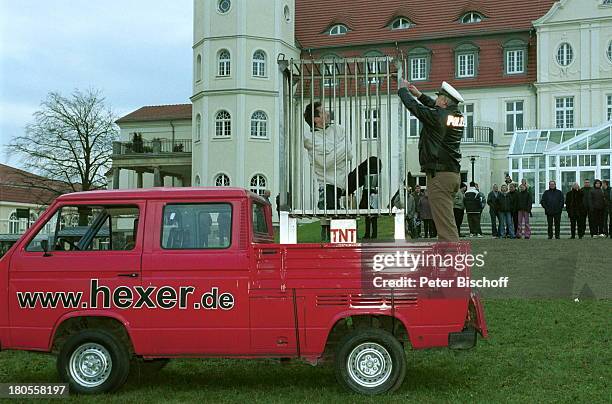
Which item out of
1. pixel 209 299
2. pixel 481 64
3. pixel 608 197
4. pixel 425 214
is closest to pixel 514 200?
pixel 608 197

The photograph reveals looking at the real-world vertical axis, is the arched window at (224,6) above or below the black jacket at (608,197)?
above

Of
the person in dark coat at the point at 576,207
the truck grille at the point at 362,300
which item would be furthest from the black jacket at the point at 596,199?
the truck grille at the point at 362,300

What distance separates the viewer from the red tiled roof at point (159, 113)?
58.0 m

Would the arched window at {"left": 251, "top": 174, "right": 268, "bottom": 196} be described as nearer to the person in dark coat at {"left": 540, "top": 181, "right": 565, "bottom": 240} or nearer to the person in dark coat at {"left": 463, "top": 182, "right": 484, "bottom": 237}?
the person in dark coat at {"left": 463, "top": 182, "right": 484, "bottom": 237}

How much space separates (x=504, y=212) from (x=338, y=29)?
2906 centimetres

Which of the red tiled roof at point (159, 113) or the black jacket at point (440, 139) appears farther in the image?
the red tiled roof at point (159, 113)

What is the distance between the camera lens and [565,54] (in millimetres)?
44969

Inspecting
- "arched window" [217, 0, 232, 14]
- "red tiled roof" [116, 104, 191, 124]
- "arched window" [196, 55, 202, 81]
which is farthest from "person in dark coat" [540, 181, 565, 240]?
"red tiled roof" [116, 104, 191, 124]

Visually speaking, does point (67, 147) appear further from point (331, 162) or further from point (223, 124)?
point (331, 162)

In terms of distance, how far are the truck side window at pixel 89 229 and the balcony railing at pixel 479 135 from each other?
126 feet

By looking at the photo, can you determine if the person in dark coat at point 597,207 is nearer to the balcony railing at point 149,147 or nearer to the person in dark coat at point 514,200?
the person in dark coat at point 514,200

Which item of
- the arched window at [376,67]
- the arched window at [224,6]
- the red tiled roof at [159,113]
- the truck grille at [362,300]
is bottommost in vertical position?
the truck grille at [362,300]

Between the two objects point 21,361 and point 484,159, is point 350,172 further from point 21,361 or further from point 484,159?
point 484,159

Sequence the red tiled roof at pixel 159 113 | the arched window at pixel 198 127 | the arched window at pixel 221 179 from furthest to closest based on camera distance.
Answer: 1. the red tiled roof at pixel 159 113
2. the arched window at pixel 198 127
3. the arched window at pixel 221 179
